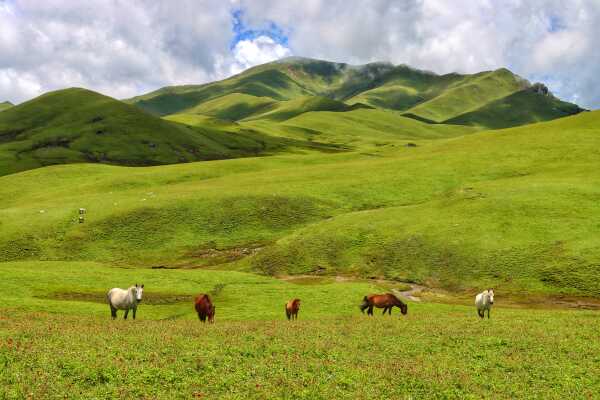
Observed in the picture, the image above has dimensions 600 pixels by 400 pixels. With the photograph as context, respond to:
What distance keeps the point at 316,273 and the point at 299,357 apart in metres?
46.4

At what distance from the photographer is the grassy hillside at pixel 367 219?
63062 mm

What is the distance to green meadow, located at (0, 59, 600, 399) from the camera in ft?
64.4

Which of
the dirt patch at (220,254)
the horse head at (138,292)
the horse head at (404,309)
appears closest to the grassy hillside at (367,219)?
the dirt patch at (220,254)

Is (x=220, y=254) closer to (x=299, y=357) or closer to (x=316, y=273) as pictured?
(x=316, y=273)

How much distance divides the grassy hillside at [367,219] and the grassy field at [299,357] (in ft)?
84.1

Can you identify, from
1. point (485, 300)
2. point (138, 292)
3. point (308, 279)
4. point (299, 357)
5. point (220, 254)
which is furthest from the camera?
point (220, 254)

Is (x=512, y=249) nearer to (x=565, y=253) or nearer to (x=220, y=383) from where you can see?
(x=565, y=253)

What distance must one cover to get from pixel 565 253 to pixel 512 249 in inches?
234

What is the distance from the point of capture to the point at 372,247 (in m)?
72.1

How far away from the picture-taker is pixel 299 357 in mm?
22594

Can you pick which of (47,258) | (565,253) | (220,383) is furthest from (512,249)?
(47,258)

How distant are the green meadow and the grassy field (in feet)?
0.38

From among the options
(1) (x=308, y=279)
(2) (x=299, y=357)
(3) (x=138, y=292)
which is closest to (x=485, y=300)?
(2) (x=299, y=357)

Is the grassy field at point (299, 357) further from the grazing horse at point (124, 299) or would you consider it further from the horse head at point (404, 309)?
the horse head at point (404, 309)
